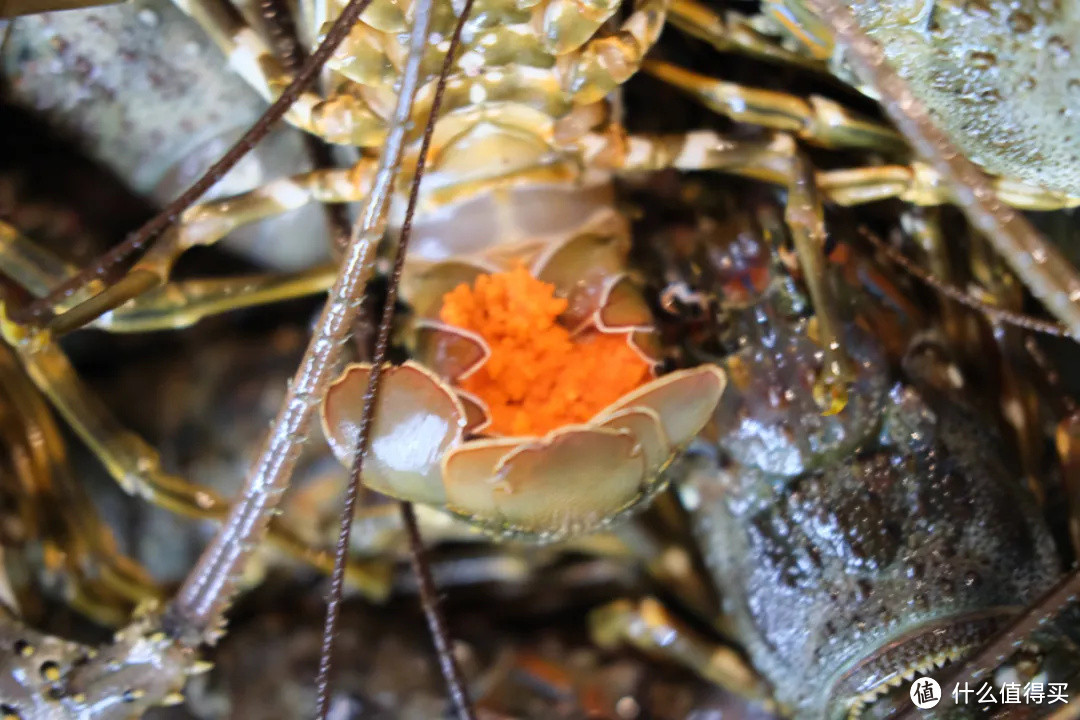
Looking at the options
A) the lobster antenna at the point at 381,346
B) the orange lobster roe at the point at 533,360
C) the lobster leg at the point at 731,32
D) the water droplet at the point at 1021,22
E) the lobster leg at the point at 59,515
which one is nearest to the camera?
the lobster antenna at the point at 381,346

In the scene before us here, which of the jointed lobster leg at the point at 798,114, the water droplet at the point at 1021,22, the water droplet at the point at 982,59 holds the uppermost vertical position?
the water droplet at the point at 1021,22

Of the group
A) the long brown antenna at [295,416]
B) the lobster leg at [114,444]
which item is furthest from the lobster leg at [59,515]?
the long brown antenna at [295,416]

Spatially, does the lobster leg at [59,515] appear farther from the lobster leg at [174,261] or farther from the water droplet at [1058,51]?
the water droplet at [1058,51]

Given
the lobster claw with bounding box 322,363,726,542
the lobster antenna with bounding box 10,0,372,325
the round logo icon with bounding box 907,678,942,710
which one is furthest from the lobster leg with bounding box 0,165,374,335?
the round logo icon with bounding box 907,678,942,710

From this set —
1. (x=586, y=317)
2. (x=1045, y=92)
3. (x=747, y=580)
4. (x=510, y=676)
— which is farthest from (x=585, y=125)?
(x=510, y=676)

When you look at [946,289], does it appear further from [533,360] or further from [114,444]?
[114,444]

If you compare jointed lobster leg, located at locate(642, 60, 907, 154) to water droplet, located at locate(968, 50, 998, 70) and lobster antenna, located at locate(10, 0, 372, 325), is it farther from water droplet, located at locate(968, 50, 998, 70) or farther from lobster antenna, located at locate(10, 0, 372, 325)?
lobster antenna, located at locate(10, 0, 372, 325)
